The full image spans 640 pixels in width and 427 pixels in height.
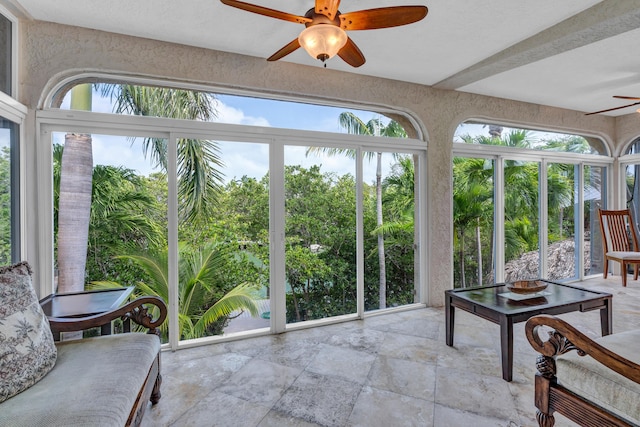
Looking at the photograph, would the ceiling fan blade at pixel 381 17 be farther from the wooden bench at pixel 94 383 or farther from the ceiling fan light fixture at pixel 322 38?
the wooden bench at pixel 94 383

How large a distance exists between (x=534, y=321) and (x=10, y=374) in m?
2.35

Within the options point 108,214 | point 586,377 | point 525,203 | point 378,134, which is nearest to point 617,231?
point 525,203

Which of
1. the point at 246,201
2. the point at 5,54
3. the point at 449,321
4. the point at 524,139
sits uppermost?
the point at 5,54

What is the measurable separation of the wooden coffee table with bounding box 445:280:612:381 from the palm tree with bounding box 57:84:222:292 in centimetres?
240

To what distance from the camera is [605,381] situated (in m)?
1.35

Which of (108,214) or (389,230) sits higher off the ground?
(108,214)

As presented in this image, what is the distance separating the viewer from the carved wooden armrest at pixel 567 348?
124 centimetres

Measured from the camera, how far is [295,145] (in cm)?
328

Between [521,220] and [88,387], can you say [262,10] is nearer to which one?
[88,387]

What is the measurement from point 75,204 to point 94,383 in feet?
5.86

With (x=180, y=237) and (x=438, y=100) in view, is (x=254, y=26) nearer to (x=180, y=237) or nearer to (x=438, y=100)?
(x=180, y=237)

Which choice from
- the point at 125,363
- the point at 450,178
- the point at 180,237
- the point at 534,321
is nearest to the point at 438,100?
the point at 450,178

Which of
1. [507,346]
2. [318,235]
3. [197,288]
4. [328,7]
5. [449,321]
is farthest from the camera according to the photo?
[318,235]

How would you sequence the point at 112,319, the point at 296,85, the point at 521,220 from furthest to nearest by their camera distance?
the point at 521,220 < the point at 296,85 < the point at 112,319
